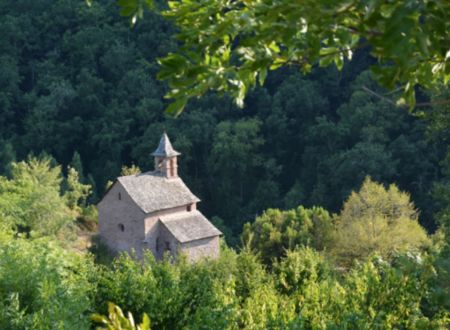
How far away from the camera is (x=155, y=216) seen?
87.0 ft

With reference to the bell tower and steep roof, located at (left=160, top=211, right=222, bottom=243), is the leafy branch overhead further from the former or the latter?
the bell tower

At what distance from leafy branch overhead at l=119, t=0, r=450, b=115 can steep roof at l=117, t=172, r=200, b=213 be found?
920 inches

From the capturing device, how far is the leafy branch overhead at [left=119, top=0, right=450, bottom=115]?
2.08 m

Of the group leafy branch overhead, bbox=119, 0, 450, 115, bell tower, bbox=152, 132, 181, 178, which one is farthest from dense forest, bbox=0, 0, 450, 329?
leafy branch overhead, bbox=119, 0, 450, 115

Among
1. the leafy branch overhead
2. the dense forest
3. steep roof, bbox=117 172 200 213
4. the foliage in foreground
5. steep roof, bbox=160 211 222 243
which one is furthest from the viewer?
steep roof, bbox=117 172 200 213

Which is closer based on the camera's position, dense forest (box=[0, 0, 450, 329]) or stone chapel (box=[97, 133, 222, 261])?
dense forest (box=[0, 0, 450, 329])

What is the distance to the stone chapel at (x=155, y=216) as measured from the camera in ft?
85.0

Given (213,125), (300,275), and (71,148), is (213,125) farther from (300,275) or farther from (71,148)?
(300,275)

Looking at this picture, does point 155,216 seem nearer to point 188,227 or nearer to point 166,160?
point 188,227

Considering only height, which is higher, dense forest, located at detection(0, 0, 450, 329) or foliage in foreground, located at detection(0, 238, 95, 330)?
foliage in foreground, located at detection(0, 238, 95, 330)

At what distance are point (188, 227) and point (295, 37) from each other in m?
23.7

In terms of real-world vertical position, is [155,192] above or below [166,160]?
below

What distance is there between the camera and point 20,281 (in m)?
7.91

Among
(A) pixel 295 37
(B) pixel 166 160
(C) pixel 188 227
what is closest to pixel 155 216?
(C) pixel 188 227
